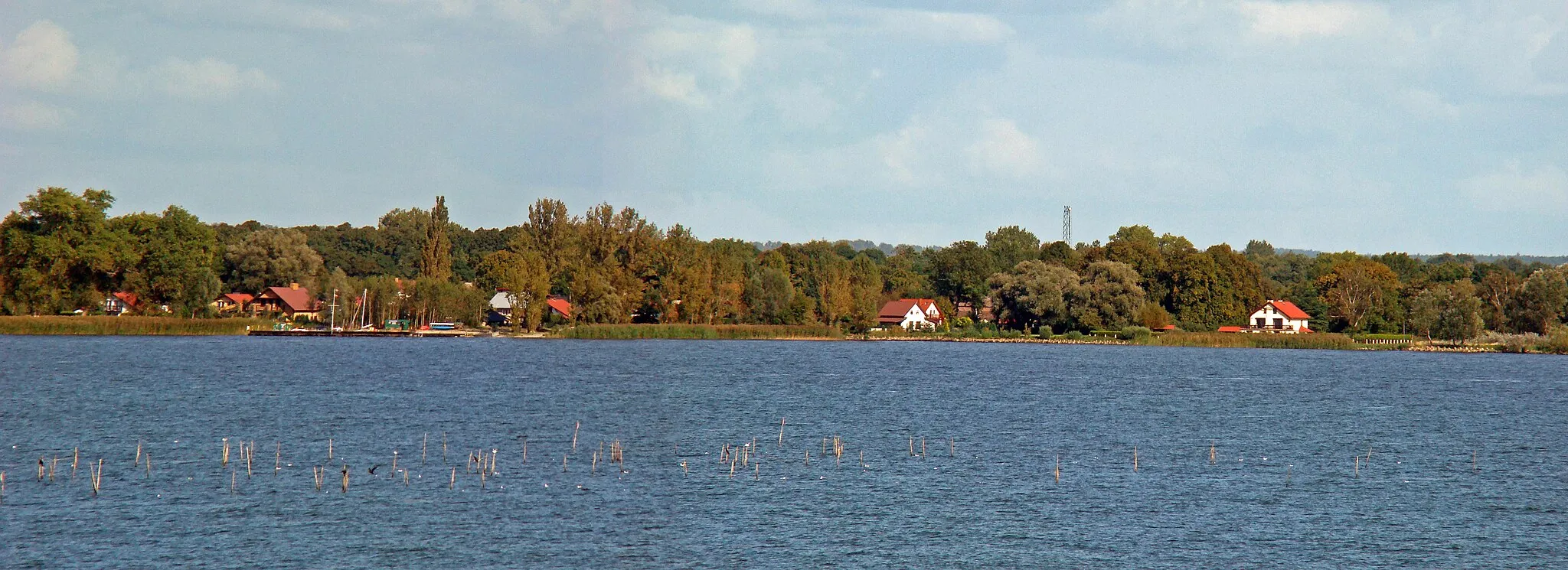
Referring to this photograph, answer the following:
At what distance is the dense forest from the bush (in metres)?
1.28

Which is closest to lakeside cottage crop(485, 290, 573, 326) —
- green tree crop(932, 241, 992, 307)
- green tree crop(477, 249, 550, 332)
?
green tree crop(477, 249, 550, 332)

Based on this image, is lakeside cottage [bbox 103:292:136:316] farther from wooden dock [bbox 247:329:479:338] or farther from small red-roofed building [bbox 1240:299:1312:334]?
small red-roofed building [bbox 1240:299:1312:334]

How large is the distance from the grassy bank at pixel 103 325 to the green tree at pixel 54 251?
1.88 meters

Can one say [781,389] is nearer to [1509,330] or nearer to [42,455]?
[42,455]

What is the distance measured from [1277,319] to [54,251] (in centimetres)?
11435

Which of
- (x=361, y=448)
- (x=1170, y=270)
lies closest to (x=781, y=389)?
(x=361, y=448)

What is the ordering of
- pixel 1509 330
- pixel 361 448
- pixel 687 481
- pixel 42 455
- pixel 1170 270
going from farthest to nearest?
pixel 1170 270, pixel 1509 330, pixel 361 448, pixel 42 455, pixel 687 481

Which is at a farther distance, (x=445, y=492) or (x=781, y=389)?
(x=781, y=389)

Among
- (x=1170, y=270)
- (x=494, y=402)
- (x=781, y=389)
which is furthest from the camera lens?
(x=1170, y=270)

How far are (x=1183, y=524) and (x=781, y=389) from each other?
114 ft

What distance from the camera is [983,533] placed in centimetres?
2505

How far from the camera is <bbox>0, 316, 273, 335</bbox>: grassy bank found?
350 feet

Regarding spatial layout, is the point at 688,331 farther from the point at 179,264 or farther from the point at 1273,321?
the point at 1273,321

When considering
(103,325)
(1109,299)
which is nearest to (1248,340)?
(1109,299)
